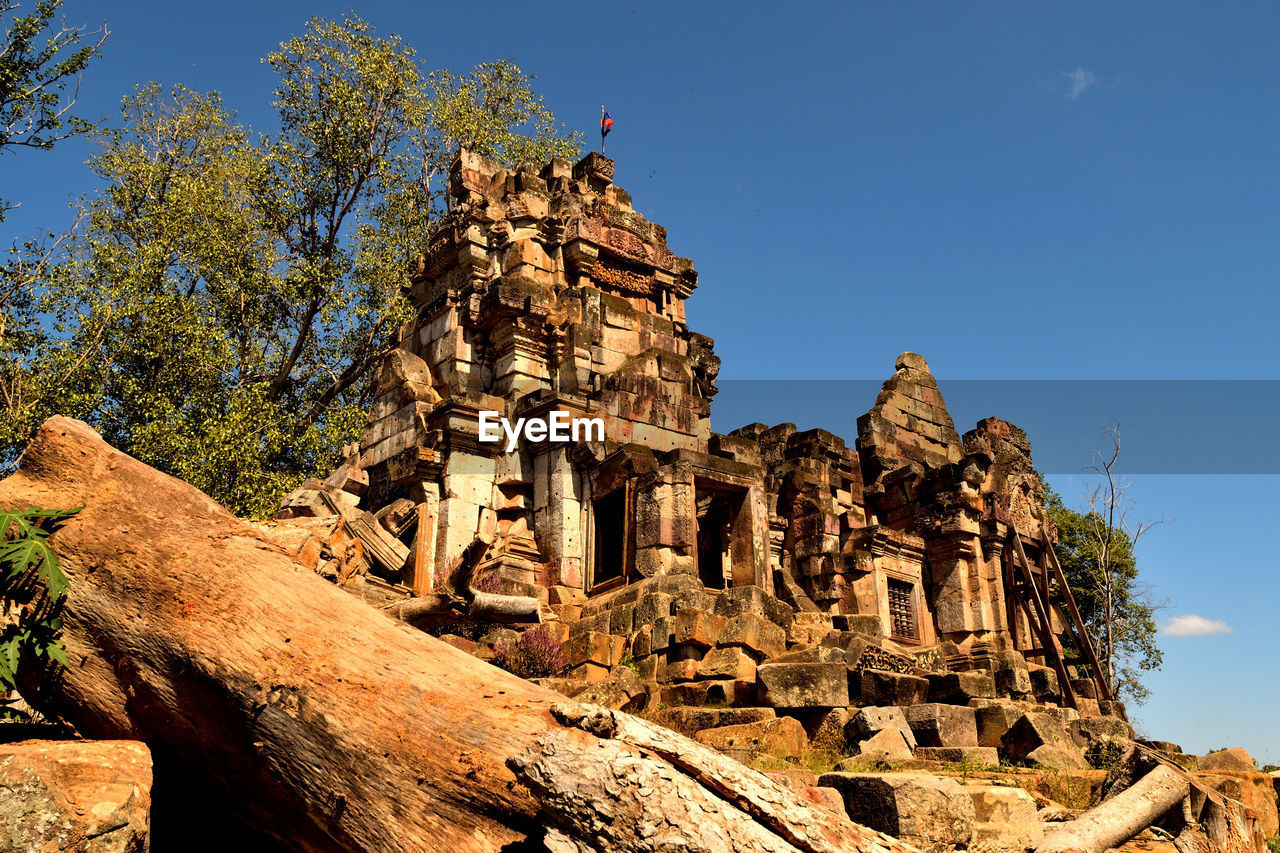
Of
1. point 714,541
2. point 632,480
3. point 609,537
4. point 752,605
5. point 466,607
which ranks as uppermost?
point 632,480

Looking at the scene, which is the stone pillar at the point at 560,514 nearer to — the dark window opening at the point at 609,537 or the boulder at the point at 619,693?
the dark window opening at the point at 609,537

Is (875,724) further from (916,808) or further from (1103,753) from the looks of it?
(916,808)

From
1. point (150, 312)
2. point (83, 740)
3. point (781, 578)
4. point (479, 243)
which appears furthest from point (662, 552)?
point (150, 312)

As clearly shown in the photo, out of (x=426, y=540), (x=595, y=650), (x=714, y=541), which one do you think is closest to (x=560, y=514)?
(x=426, y=540)

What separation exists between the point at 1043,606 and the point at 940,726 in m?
9.60

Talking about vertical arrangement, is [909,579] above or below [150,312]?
below

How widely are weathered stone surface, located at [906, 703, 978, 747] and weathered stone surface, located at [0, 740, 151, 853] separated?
6.37 meters

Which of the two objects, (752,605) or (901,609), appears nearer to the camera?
(752,605)

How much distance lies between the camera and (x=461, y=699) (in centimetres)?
375

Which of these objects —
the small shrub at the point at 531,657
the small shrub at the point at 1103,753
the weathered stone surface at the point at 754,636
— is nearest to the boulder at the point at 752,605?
the weathered stone surface at the point at 754,636

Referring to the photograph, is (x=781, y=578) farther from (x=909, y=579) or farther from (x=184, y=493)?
(x=184, y=493)

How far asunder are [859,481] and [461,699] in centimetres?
1564

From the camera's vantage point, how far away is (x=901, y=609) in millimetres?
17312

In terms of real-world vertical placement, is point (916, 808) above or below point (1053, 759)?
above
